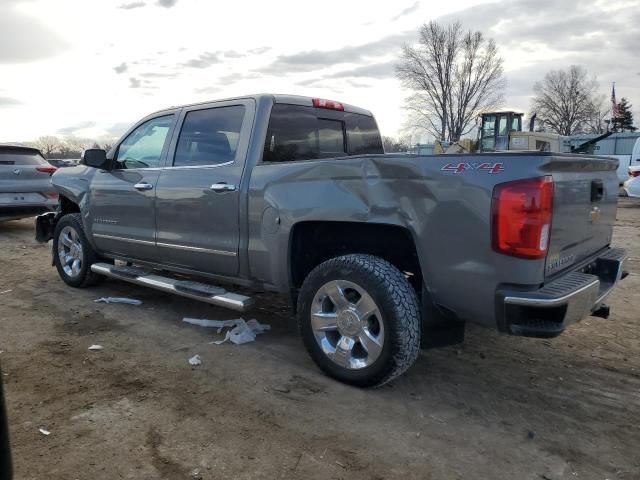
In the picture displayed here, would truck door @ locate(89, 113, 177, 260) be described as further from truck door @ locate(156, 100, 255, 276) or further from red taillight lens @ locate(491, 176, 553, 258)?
red taillight lens @ locate(491, 176, 553, 258)

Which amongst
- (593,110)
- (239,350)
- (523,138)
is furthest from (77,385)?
(593,110)

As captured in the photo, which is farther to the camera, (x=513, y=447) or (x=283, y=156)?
(x=283, y=156)

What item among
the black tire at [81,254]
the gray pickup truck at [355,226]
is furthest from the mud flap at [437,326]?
the black tire at [81,254]

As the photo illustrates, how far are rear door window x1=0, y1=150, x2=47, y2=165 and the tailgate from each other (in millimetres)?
9584

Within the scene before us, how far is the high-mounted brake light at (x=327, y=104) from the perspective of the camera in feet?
15.1

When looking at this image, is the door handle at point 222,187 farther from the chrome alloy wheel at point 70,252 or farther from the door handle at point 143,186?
the chrome alloy wheel at point 70,252

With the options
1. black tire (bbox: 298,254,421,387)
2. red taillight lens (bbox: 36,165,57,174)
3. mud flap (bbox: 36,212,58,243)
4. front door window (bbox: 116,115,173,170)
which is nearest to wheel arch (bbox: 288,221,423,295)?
black tire (bbox: 298,254,421,387)

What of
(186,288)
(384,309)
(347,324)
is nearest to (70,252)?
(186,288)

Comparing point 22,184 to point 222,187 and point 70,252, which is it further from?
point 222,187

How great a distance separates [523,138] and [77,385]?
74.9 ft

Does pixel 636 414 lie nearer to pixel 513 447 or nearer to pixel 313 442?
pixel 513 447

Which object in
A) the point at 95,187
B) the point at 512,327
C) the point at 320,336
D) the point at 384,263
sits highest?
the point at 95,187

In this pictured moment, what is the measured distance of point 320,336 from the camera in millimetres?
3547

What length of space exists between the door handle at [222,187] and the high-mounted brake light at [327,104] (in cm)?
112
